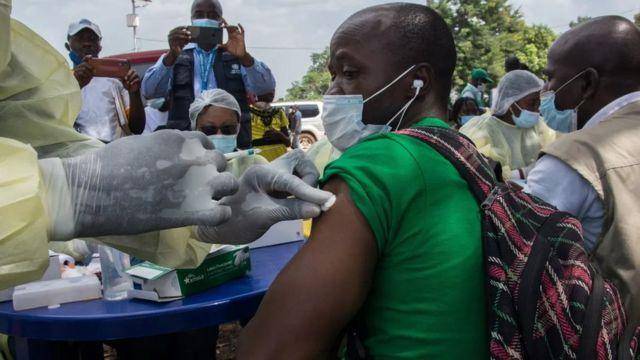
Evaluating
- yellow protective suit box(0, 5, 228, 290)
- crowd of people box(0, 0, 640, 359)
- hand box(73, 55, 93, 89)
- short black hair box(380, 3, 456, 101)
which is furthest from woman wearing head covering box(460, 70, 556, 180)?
yellow protective suit box(0, 5, 228, 290)

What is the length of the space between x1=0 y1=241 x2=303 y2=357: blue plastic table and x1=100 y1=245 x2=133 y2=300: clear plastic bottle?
4 centimetres

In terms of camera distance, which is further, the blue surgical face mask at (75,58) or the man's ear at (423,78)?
the blue surgical face mask at (75,58)

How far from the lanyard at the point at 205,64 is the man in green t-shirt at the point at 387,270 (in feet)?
9.55

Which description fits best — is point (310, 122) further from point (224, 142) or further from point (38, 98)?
point (38, 98)

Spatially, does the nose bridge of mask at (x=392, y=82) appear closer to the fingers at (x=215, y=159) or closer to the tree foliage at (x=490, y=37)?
the fingers at (x=215, y=159)

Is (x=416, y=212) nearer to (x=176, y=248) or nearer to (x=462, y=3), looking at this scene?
(x=176, y=248)

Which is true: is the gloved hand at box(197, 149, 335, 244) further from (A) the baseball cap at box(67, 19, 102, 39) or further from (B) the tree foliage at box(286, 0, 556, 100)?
(B) the tree foliage at box(286, 0, 556, 100)

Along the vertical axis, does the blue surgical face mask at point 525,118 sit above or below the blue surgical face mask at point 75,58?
below

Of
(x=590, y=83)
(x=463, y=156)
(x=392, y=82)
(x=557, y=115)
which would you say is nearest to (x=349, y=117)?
(x=392, y=82)

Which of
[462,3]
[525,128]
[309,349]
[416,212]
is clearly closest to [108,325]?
[309,349]

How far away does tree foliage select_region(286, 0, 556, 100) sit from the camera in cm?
2692

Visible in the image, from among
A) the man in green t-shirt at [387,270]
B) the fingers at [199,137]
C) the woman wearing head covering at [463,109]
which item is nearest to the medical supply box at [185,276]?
the man in green t-shirt at [387,270]

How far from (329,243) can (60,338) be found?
88cm

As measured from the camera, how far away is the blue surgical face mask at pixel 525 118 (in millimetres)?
4809
